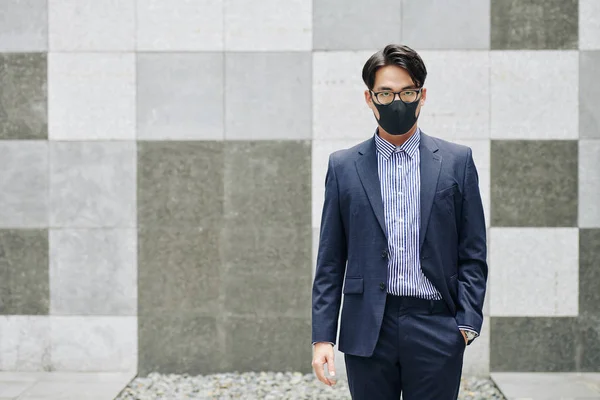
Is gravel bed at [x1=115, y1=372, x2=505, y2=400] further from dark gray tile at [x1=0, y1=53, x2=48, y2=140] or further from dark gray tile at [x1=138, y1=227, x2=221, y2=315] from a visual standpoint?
dark gray tile at [x1=0, y1=53, x2=48, y2=140]

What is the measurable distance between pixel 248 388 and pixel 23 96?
2.96m

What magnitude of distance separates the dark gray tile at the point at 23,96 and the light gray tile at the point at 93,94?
3.3 inches

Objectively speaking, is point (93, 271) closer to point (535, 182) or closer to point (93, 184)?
point (93, 184)

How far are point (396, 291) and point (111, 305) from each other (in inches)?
140

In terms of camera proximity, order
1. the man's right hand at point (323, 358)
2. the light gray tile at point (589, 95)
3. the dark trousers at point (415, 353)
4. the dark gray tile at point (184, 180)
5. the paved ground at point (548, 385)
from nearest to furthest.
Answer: the dark trousers at point (415, 353), the man's right hand at point (323, 358), the paved ground at point (548, 385), the light gray tile at point (589, 95), the dark gray tile at point (184, 180)

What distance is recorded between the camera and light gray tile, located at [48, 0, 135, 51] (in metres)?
5.64

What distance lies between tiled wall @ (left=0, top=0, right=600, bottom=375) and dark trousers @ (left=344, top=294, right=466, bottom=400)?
114 inches

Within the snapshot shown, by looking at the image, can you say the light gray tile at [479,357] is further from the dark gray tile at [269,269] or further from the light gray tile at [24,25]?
the light gray tile at [24,25]

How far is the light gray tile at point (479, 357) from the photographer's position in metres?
5.68

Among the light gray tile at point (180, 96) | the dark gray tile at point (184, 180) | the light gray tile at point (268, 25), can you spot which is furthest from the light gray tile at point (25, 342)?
the light gray tile at point (268, 25)

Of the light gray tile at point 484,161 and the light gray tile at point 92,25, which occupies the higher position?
the light gray tile at point 92,25

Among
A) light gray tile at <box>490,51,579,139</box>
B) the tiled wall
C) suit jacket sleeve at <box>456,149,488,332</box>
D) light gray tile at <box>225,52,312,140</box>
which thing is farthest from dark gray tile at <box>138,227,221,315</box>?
suit jacket sleeve at <box>456,149,488,332</box>

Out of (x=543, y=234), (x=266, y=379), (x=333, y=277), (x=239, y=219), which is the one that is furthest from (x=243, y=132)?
(x=333, y=277)

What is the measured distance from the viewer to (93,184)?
5.69m
